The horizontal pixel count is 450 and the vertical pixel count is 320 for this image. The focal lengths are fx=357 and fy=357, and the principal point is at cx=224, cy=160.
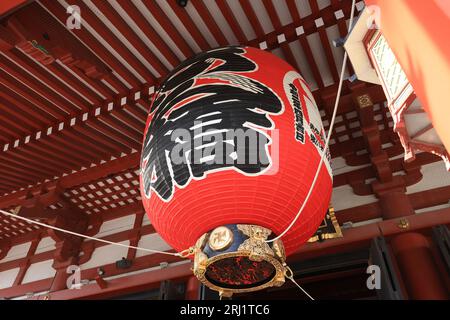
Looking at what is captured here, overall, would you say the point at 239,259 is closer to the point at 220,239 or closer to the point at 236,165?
the point at 220,239

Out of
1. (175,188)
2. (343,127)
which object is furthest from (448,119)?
(343,127)

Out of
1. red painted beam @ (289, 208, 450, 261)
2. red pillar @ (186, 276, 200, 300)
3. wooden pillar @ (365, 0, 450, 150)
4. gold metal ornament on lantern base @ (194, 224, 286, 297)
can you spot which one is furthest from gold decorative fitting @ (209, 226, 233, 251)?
red pillar @ (186, 276, 200, 300)

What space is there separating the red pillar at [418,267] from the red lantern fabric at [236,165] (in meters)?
1.75

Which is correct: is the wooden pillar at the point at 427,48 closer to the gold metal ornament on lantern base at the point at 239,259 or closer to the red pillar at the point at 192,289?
the gold metal ornament on lantern base at the point at 239,259

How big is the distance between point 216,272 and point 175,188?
0.63m

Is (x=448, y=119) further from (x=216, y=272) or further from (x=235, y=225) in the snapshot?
(x=216, y=272)

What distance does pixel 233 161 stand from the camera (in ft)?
6.88

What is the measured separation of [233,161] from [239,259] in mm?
641

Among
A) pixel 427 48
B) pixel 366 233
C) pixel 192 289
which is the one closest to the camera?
pixel 427 48

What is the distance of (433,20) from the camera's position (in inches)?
51.8

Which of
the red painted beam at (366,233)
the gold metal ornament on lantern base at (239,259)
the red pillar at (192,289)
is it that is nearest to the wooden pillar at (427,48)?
the gold metal ornament on lantern base at (239,259)

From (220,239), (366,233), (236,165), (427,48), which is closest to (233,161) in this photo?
(236,165)

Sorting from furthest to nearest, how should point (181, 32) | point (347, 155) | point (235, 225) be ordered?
point (347, 155) < point (181, 32) < point (235, 225)

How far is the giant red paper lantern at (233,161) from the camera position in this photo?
6.95 ft
